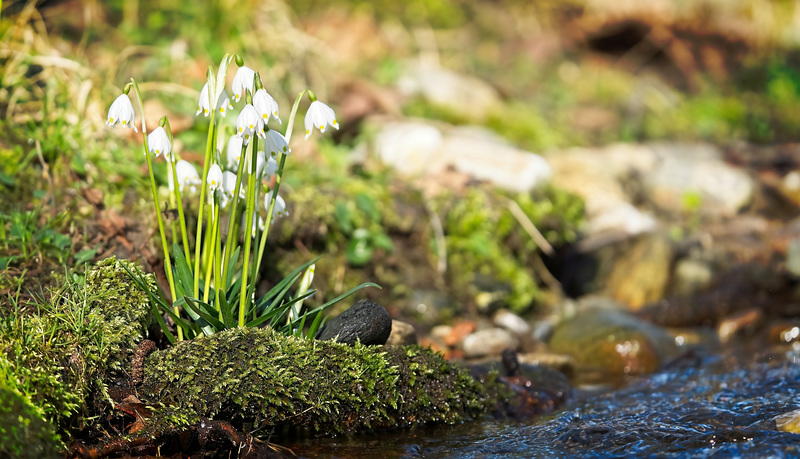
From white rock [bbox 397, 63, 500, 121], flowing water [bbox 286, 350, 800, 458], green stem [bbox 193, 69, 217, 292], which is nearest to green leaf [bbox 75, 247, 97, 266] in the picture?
green stem [bbox 193, 69, 217, 292]

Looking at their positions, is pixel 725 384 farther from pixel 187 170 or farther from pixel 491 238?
pixel 187 170

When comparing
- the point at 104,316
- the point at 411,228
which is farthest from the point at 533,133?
the point at 104,316

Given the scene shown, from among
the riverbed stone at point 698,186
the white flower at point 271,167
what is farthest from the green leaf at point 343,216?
the riverbed stone at point 698,186

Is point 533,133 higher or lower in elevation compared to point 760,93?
lower

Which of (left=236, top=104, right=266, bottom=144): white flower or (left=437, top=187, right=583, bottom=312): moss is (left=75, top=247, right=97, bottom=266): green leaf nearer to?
(left=236, top=104, right=266, bottom=144): white flower

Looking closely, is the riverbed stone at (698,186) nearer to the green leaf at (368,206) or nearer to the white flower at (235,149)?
the green leaf at (368,206)

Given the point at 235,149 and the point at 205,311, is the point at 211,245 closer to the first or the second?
the point at 205,311

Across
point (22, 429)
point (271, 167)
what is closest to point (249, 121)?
point (271, 167)
